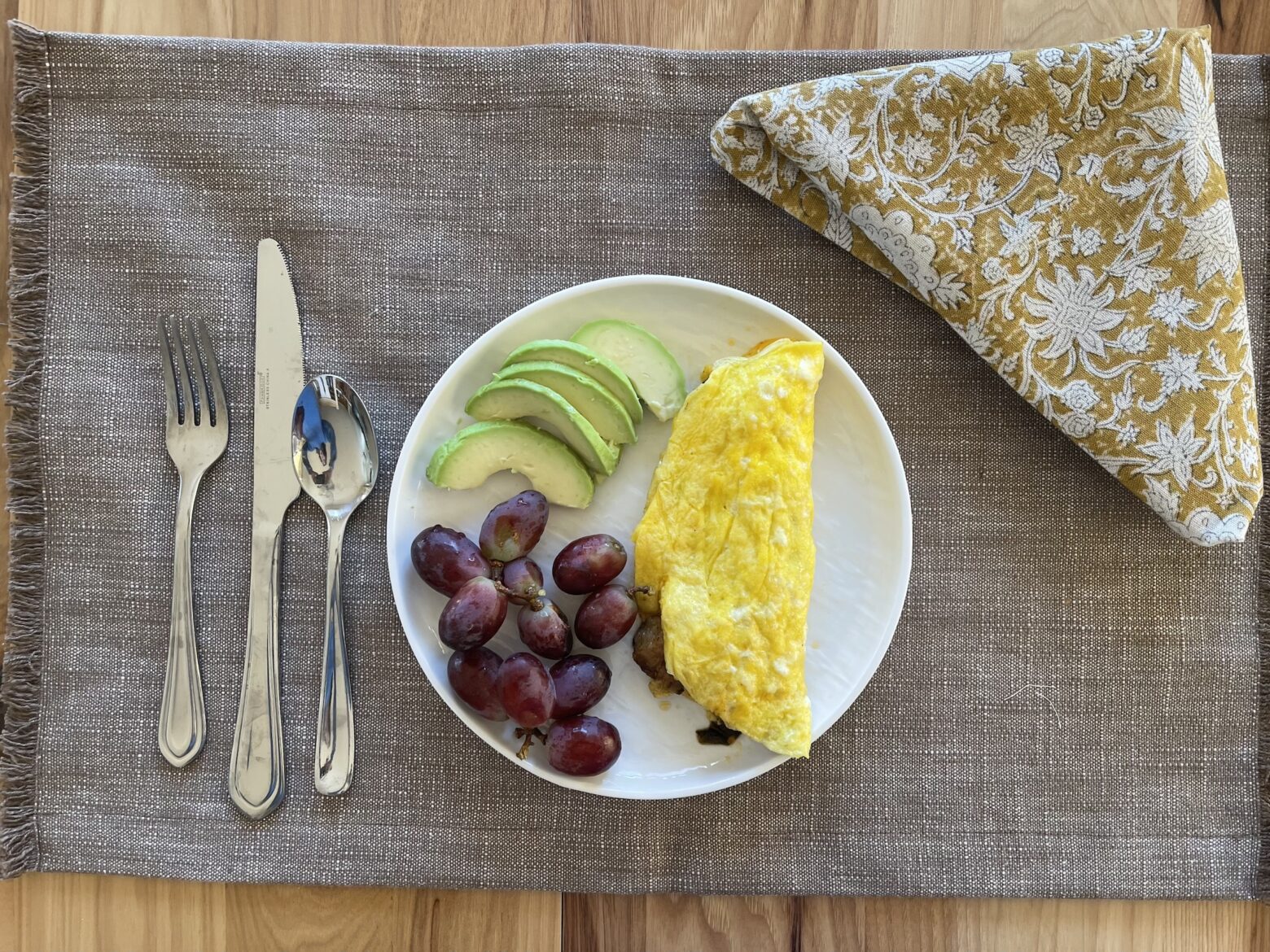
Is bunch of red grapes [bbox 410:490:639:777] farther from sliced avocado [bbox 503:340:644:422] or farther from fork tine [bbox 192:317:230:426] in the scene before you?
fork tine [bbox 192:317:230:426]

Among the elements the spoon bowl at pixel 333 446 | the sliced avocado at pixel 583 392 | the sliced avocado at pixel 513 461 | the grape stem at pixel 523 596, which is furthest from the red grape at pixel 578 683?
the spoon bowl at pixel 333 446

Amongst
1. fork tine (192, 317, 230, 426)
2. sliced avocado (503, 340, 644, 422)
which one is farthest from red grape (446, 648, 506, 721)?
fork tine (192, 317, 230, 426)

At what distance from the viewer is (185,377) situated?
62.6 inches

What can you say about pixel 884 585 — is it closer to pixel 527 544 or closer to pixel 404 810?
pixel 527 544

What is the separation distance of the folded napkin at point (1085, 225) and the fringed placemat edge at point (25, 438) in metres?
1.27

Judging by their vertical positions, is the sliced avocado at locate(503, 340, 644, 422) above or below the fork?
above

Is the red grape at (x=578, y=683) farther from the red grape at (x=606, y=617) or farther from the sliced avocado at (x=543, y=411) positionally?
the sliced avocado at (x=543, y=411)

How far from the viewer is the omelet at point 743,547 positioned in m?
1.39

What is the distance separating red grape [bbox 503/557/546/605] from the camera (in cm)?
141

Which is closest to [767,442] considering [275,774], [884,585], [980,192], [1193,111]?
[884,585]

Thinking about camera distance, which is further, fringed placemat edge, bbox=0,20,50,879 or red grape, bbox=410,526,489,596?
fringed placemat edge, bbox=0,20,50,879

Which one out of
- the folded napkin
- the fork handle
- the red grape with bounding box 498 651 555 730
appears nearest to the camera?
the red grape with bounding box 498 651 555 730

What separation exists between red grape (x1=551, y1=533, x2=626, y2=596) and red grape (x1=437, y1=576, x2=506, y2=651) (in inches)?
4.2

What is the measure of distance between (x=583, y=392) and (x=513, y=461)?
0.16m
